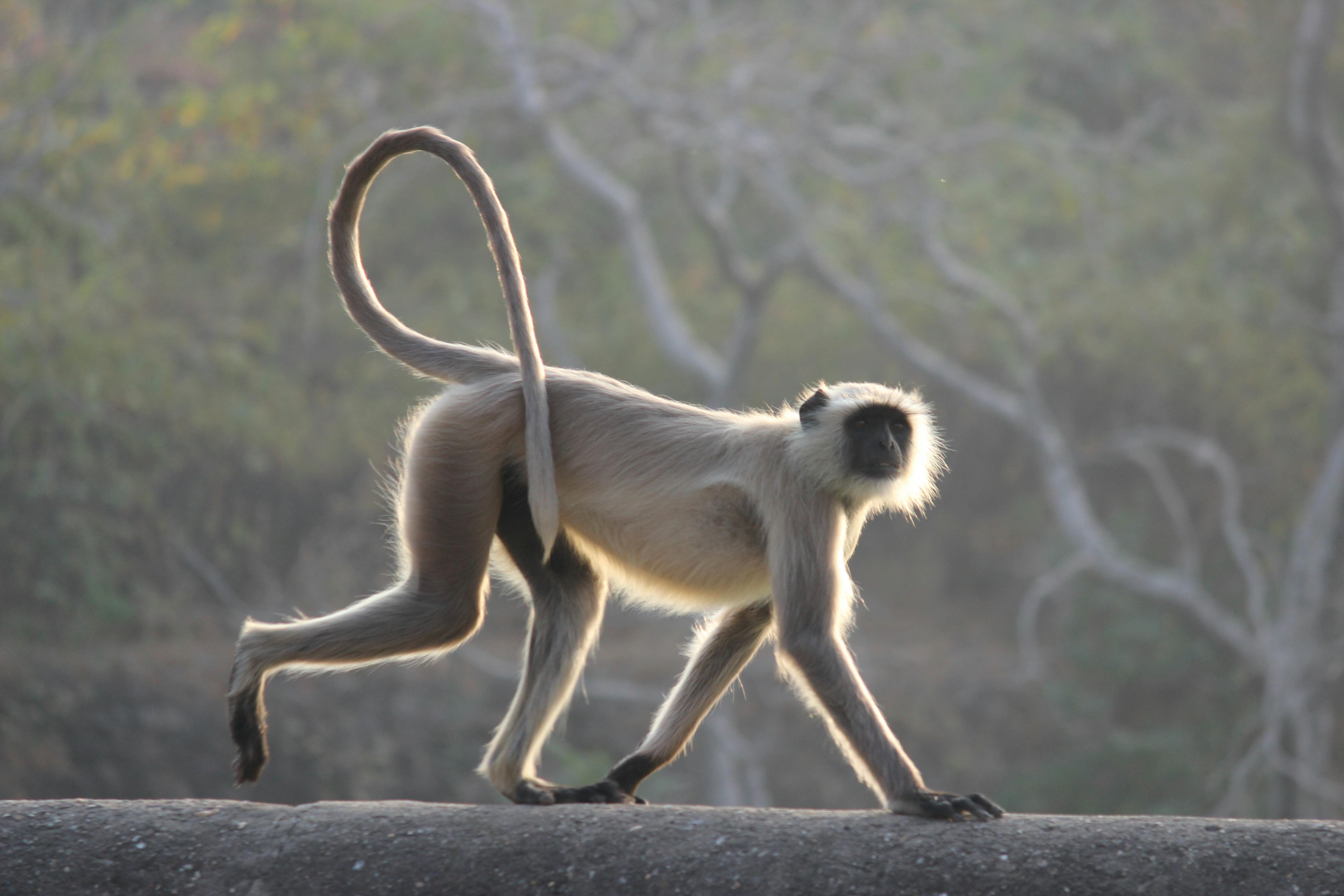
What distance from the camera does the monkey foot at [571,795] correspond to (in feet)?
9.86

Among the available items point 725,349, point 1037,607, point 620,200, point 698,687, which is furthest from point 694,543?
point 725,349

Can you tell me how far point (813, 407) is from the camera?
3012 mm

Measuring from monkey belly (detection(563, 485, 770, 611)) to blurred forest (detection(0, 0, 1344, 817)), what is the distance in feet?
19.6

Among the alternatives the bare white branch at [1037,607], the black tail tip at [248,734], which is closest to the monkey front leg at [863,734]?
the black tail tip at [248,734]

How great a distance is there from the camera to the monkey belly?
2959 mm

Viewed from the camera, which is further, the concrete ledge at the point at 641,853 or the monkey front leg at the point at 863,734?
the monkey front leg at the point at 863,734

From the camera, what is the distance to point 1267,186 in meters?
10.4

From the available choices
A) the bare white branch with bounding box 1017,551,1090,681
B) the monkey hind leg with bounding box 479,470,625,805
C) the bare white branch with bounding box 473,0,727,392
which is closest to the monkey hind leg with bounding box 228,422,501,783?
the monkey hind leg with bounding box 479,470,625,805

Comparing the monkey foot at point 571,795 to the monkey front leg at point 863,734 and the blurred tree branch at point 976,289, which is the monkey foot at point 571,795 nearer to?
the monkey front leg at point 863,734

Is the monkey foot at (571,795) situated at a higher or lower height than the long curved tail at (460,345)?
lower

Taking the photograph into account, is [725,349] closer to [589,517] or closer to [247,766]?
[589,517]

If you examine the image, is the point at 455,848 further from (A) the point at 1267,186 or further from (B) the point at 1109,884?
(A) the point at 1267,186

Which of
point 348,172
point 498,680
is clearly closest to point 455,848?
point 348,172

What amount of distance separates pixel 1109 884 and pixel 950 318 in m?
8.84
